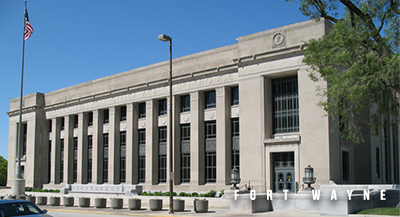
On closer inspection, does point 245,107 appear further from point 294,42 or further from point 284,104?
point 294,42

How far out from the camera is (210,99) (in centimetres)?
4088

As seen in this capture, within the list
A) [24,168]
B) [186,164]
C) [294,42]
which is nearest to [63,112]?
[24,168]

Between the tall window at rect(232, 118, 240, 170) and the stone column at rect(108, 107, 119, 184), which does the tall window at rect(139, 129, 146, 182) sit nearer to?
the stone column at rect(108, 107, 119, 184)

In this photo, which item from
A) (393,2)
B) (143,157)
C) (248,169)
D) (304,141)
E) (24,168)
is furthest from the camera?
(24,168)

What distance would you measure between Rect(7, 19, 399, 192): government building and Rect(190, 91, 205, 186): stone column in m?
0.10

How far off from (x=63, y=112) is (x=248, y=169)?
101ft

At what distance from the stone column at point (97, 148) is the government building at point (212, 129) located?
0.12m

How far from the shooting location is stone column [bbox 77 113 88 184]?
170 feet

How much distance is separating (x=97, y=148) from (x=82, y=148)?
3.13 metres

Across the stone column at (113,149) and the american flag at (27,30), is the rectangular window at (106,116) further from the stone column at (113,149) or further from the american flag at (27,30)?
the american flag at (27,30)

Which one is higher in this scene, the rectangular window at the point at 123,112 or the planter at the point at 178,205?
the rectangular window at the point at 123,112

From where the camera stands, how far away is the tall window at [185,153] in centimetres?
4191

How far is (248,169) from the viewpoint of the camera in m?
34.4

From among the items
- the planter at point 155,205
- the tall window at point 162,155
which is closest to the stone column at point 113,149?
the tall window at point 162,155
